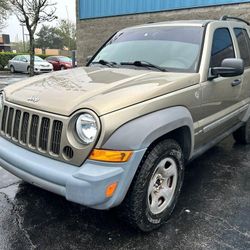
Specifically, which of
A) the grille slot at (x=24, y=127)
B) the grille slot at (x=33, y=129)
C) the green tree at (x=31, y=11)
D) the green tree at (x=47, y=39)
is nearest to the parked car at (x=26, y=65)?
the green tree at (x=31, y=11)

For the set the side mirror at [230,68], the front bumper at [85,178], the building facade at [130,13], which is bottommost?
the front bumper at [85,178]

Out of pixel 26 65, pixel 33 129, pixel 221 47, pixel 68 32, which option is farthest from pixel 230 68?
pixel 68 32

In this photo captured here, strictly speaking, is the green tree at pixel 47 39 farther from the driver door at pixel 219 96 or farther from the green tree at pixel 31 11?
the driver door at pixel 219 96

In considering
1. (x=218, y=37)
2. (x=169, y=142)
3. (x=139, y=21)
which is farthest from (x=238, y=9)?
(x=169, y=142)

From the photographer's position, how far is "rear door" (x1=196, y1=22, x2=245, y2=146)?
11.2 ft

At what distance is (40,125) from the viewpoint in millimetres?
2617

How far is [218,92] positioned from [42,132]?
6.62 ft

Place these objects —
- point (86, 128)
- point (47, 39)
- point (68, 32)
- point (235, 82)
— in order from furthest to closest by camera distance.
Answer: point (47, 39)
point (68, 32)
point (235, 82)
point (86, 128)

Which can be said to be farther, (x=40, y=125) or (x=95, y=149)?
(x=40, y=125)

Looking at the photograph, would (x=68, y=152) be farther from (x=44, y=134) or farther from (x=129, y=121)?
(x=129, y=121)

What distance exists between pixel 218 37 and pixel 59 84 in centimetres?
205

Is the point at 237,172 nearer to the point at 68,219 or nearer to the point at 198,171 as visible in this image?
the point at 198,171

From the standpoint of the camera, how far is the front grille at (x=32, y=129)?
2.51 metres

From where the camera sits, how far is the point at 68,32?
173 ft
